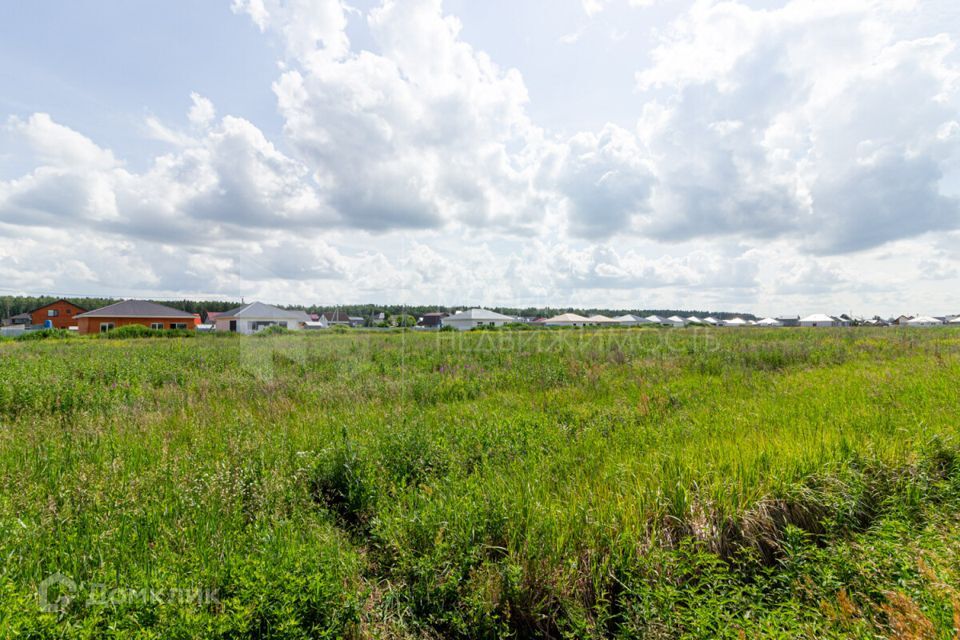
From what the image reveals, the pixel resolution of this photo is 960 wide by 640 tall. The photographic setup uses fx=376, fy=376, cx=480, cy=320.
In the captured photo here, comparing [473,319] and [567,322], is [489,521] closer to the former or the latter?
[473,319]

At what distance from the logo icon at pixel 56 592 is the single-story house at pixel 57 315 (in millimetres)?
77569

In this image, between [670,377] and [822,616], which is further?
[670,377]

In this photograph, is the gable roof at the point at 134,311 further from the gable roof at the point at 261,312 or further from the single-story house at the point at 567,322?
the single-story house at the point at 567,322

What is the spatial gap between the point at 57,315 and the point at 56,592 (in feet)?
272

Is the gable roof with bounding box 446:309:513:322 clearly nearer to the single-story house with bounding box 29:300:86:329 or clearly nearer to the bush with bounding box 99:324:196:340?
the bush with bounding box 99:324:196:340

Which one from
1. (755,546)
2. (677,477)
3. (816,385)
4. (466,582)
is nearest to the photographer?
(466,582)

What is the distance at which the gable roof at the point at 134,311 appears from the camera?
145 ft

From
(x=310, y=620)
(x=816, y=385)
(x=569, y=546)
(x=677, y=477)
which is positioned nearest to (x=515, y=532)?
(x=569, y=546)

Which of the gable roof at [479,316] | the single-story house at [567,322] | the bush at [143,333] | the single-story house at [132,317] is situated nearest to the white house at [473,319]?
the gable roof at [479,316]

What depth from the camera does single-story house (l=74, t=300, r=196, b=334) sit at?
43.3 metres

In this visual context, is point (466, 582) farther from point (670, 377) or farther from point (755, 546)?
point (670, 377)

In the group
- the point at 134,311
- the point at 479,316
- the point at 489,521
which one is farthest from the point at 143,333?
the point at 479,316

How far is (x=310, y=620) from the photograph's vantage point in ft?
7.73

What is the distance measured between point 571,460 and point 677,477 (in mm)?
1182
